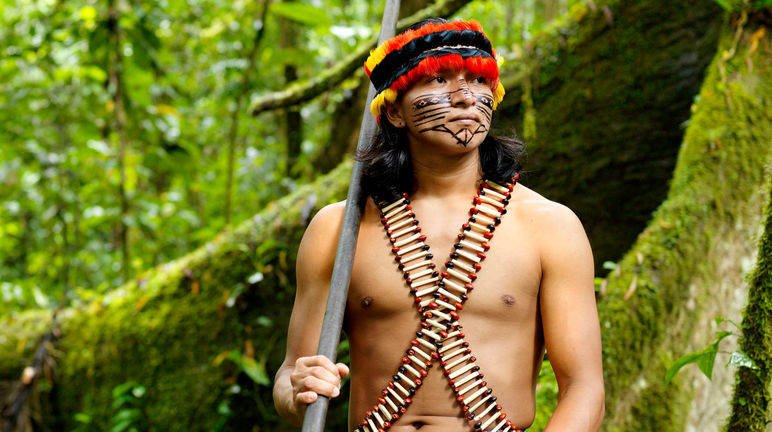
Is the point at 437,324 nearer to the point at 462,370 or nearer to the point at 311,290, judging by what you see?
the point at 462,370

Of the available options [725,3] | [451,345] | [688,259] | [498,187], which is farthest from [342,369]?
[725,3]

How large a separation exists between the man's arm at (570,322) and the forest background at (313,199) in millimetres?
397

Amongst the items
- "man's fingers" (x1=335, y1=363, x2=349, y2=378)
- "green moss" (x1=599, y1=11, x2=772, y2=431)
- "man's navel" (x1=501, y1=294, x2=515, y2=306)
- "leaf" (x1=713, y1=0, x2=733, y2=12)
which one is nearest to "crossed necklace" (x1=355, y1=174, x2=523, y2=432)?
"man's navel" (x1=501, y1=294, x2=515, y2=306)

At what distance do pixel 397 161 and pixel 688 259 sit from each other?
5.36 feet

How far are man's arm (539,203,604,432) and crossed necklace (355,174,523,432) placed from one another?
0.18m

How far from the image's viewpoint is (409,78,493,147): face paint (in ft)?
7.34

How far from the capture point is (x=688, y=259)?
3307 mm

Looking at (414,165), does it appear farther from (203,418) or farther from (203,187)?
(203,187)

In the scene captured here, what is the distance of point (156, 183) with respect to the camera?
9953mm

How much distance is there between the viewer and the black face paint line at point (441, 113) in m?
2.24

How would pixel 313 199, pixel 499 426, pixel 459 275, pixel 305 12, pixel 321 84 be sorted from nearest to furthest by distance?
pixel 499 426 < pixel 459 275 < pixel 305 12 < pixel 313 199 < pixel 321 84

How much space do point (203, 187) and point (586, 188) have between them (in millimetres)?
4967

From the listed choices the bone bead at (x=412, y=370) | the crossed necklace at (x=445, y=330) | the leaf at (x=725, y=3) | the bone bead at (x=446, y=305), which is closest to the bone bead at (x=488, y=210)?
the crossed necklace at (x=445, y=330)

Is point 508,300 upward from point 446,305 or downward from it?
upward
